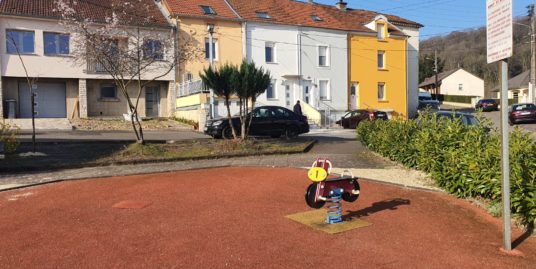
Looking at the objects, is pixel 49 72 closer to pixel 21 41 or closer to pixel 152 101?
pixel 21 41

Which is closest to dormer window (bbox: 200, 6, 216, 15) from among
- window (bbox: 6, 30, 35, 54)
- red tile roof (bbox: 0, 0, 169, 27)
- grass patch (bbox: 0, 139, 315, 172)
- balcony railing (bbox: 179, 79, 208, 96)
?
red tile roof (bbox: 0, 0, 169, 27)

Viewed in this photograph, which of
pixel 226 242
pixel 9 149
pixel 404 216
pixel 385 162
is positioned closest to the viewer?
pixel 226 242

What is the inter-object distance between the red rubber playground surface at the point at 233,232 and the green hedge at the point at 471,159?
34 cm

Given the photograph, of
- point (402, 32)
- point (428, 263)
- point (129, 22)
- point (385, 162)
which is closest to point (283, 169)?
point (385, 162)

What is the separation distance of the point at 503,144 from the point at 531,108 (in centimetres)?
3030

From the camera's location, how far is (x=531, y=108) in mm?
31391

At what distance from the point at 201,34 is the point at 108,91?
6.98 meters

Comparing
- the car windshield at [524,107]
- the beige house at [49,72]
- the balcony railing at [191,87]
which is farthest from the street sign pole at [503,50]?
the car windshield at [524,107]

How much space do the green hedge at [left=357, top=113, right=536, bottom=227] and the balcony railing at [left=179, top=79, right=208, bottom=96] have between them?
16.4m

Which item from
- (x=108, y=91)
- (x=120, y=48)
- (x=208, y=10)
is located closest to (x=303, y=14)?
(x=208, y=10)

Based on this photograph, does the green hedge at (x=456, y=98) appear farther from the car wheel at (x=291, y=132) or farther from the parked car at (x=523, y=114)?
the car wheel at (x=291, y=132)

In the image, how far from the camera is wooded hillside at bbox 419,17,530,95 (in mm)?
46281

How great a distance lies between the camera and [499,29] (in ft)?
16.4

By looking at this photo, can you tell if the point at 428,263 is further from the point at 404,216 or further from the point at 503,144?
the point at 404,216
